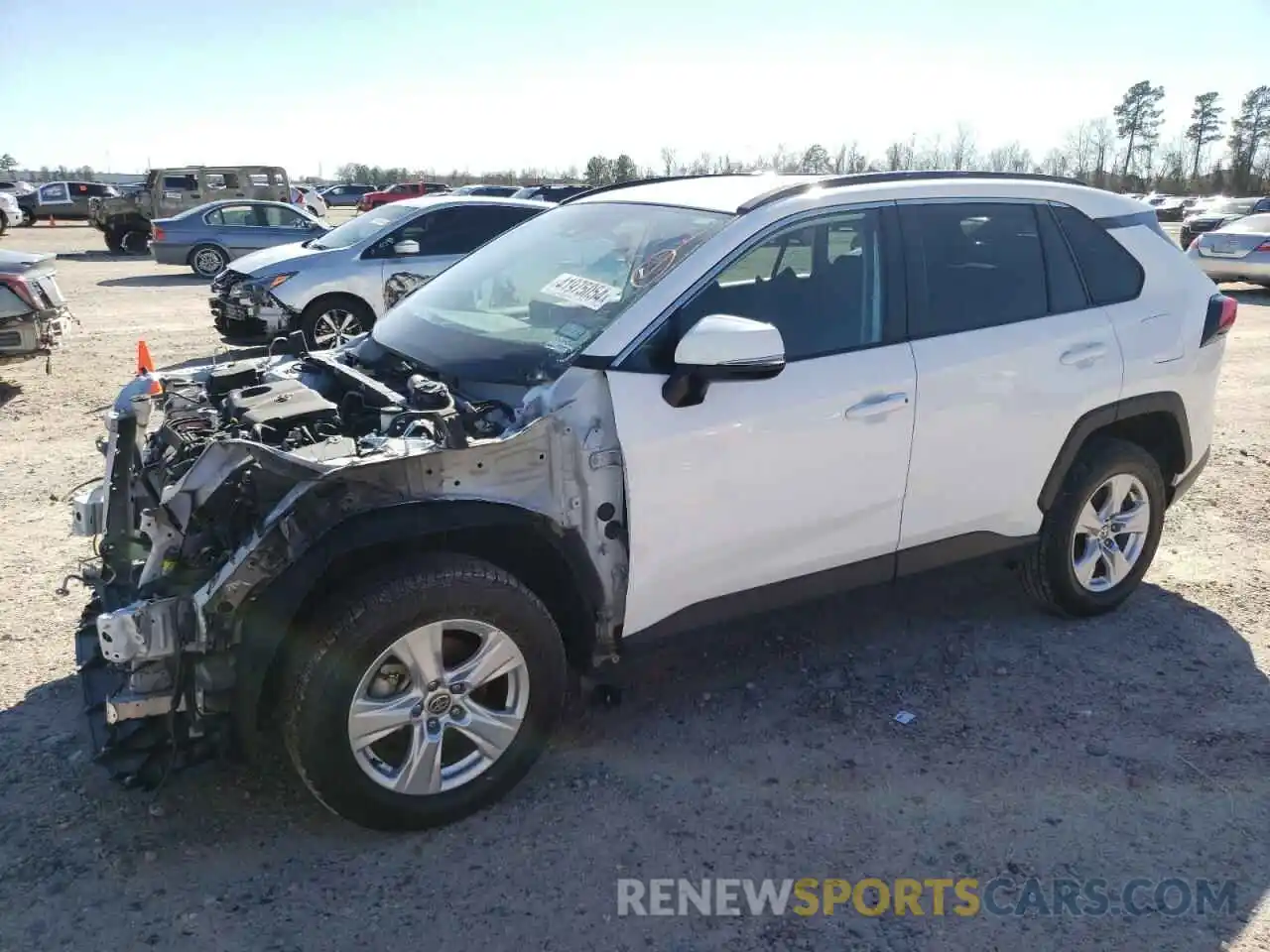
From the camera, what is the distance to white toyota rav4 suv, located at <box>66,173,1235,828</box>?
2.69m

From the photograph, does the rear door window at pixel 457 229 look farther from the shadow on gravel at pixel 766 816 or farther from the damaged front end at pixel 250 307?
the shadow on gravel at pixel 766 816

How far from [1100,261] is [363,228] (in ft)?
27.1

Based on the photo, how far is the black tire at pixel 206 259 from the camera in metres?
18.4

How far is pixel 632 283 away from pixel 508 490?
0.90 meters

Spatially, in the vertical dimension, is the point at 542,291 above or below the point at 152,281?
above

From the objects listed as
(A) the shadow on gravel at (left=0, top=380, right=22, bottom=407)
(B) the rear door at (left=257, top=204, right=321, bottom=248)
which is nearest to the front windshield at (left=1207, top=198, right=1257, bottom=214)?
(B) the rear door at (left=257, top=204, right=321, bottom=248)

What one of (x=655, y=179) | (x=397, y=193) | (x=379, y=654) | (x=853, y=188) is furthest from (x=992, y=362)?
(x=397, y=193)

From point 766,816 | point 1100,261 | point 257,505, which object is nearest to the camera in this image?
point 257,505

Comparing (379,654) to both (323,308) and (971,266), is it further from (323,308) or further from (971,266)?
(323,308)

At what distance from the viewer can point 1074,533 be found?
4148 millimetres

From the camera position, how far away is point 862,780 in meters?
3.27

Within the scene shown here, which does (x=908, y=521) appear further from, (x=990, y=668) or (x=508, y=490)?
(x=508, y=490)

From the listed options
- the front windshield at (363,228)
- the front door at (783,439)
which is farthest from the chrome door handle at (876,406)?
the front windshield at (363,228)

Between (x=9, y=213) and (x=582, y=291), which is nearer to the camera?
(x=582, y=291)
